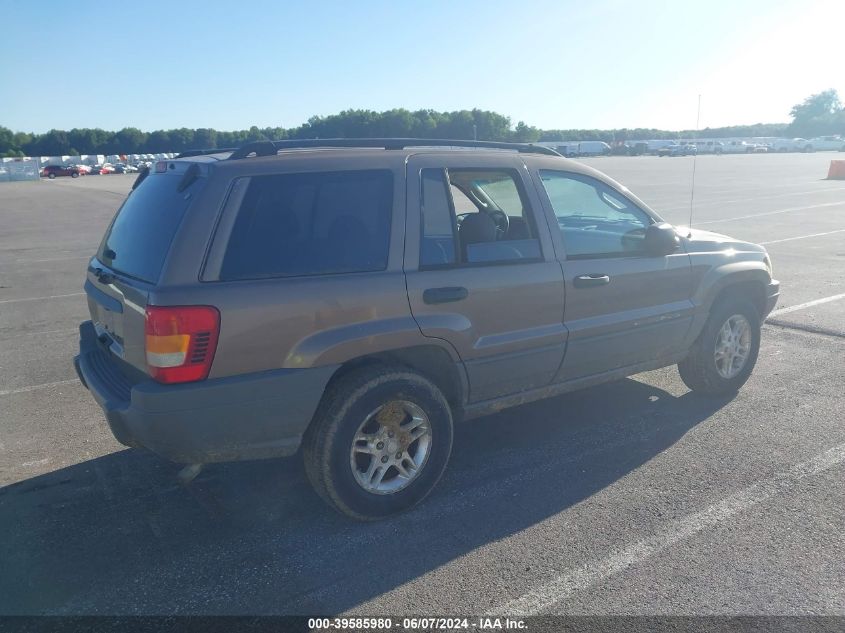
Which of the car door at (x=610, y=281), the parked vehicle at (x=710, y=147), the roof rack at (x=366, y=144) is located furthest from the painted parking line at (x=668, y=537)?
the parked vehicle at (x=710, y=147)

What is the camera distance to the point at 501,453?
460 centimetres

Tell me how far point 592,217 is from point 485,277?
1.41 m

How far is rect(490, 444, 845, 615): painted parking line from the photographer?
10.2 feet

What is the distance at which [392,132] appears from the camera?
26594 mm

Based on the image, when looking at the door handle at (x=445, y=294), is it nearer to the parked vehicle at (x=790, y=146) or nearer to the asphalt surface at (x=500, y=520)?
the asphalt surface at (x=500, y=520)

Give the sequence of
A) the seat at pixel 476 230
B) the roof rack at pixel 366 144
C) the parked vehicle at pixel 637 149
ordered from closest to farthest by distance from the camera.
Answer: the roof rack at pixel 366 144 < the seat at pixel 476 230 < the parked vehicle at pixel 637 149

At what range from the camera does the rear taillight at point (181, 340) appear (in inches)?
127

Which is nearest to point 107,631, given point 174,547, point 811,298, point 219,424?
point 174,547

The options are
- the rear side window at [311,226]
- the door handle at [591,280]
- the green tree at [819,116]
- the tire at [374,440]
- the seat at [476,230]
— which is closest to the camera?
the rear side window at [311,226]

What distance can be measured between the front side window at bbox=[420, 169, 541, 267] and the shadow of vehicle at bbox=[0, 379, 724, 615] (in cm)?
132

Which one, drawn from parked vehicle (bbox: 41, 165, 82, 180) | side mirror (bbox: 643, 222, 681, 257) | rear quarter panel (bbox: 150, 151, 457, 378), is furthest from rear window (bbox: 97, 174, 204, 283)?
parked vehicle (bbox: 41, 165, 82, 180)

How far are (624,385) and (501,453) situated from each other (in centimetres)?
173

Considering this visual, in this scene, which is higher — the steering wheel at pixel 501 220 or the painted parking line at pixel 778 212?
the steering wheel at pixel 501 220

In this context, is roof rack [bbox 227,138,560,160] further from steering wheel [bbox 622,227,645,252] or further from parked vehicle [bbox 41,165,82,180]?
parked vehicle [bbox 41,165,82,180]
